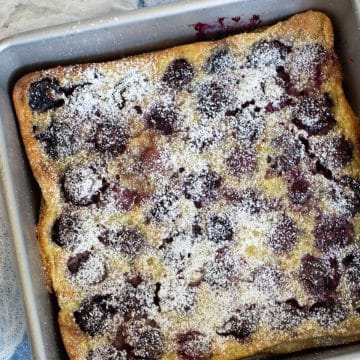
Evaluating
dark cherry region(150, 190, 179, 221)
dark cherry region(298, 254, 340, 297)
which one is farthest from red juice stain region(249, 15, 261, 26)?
dark cherry region(298, 254, 340, 297)

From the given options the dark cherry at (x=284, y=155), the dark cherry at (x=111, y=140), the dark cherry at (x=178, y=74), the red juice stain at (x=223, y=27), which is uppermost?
the red juice stain at (x=223, y=27)

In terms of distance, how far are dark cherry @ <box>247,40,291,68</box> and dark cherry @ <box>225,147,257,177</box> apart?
0.21m

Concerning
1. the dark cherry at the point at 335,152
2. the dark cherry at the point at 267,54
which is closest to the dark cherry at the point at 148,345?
the dark cherry at the point at 335,152

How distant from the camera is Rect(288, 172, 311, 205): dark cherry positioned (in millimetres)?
1628

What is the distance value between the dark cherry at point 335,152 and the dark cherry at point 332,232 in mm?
126

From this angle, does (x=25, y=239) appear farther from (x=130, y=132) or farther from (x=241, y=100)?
(x=241, y=100)

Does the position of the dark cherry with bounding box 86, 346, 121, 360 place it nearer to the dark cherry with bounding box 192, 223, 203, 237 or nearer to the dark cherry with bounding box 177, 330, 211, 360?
the dark cherry with bounding box 177, 330, 211, 360

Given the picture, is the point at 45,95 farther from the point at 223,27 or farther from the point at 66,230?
the point at 223,27

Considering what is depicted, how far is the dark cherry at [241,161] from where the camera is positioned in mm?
1639

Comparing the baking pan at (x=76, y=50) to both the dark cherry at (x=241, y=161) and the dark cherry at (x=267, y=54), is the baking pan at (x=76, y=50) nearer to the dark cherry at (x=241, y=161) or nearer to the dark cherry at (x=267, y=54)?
the dark cherry at (x=267, y=54)

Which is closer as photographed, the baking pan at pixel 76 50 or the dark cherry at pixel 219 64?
the baking pan at pixel 76 50

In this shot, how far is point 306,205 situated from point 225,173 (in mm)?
200

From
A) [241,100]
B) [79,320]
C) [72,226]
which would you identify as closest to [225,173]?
[241,100]

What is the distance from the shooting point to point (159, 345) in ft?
5.24
